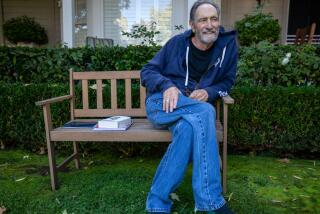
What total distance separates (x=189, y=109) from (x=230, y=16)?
288 inches

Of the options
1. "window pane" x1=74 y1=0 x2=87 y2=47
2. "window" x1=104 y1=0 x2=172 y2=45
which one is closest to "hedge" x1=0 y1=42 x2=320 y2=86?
"window pane" x1=74 y1=0 x2=87 y2=47

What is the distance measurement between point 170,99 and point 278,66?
183 centimetres

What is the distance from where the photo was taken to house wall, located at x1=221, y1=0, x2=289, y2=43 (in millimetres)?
9000

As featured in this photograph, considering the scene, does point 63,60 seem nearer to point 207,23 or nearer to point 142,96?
point 142,96

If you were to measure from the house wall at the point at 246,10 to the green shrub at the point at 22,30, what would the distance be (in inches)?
204

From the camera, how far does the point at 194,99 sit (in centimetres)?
260

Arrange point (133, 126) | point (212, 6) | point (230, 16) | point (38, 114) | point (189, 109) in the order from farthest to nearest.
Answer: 1. point (230, 16)
2. point (38, 114)
3. point (133, 126)
4. point (212, 6)
5. point (189, 109)

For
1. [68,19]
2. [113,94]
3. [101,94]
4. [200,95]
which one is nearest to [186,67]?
[200,95]

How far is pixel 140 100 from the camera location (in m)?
3.41

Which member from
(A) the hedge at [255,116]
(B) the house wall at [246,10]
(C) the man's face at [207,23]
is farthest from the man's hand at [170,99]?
(B) the house wall at [246,10]

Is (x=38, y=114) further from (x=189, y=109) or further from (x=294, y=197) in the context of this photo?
(x=294, y=197)

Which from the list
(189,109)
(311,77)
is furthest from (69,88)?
(311,77)

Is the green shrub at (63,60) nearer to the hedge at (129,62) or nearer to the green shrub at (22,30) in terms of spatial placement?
the hedge at (129,62)

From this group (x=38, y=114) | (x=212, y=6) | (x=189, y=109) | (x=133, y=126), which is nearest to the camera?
(x=189, y=109)
